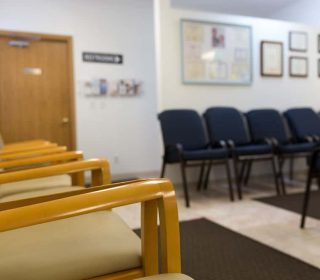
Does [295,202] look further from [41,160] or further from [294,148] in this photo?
[41,160]

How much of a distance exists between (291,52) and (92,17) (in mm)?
2634

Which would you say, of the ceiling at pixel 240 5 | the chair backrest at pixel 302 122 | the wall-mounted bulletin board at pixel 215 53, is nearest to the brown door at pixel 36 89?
the wall-mounted bulletin board at pixel 215 53

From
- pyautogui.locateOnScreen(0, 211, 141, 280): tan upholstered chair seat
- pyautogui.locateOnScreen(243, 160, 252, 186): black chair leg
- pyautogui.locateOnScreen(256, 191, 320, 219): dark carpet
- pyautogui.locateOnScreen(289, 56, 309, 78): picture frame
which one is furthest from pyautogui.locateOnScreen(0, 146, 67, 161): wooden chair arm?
pyautogui.locateOnScreen(289, 56, 309, 78): picture frame

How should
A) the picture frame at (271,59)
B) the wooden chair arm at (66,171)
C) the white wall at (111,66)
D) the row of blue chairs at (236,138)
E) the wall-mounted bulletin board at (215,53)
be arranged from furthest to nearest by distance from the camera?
the white wall at (111,66) < the picture frame at (271,59) < the wall-mounted bulletin board at (215,53) < the row of blue chairs at (236,138) < the wooden chair arm at (66,171)

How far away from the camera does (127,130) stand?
15.9 ft

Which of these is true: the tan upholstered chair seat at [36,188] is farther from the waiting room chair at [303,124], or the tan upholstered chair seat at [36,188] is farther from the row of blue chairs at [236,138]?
the waiting room chair at [303,124]

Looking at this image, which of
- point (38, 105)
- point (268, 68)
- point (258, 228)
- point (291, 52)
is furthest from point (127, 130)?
point (258, 228)

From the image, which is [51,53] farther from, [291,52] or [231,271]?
[231,271]

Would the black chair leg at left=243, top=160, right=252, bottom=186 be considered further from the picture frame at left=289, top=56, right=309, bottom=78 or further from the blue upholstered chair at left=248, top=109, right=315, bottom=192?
the picture frame at left=289, top=56, right=309, bottom=78

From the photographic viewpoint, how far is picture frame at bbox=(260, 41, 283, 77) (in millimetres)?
4215

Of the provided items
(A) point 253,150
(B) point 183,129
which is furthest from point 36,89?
(A) point 253,150

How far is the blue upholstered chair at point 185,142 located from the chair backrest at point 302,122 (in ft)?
3.67

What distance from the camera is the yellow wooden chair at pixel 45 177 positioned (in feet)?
4.29

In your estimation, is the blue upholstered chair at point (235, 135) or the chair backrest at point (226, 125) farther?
the chair backrest at point (226, 125)
